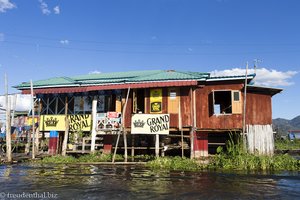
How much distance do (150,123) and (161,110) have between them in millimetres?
1644

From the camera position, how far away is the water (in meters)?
9.68

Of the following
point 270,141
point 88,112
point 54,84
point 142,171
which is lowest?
point 142,171

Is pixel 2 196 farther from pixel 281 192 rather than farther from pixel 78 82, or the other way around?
pixel 78 82

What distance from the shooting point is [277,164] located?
50.5 feet

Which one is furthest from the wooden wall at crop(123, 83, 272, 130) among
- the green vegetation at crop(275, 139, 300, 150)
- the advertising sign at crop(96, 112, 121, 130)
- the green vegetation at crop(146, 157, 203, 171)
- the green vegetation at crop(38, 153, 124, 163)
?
the green vegetation at crop(275, 139, 300, 150)

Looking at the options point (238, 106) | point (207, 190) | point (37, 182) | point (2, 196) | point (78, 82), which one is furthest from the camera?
point (78, 82)

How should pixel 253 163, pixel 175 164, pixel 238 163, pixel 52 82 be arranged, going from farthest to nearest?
pixel 52 82, pixel 175 164, pixel 238 163, pixel 253 163

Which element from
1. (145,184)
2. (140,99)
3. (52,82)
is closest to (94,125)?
(140,99)

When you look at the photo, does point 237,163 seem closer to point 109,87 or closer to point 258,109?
point 258,109

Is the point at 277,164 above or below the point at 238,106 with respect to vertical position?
below

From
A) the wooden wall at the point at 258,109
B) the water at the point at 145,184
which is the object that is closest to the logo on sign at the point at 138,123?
the water at the point at 145,184

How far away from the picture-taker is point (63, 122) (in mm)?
21281

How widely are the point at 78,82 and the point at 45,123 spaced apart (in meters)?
4.17

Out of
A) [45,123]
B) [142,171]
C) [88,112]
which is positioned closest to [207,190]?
[142,171]
